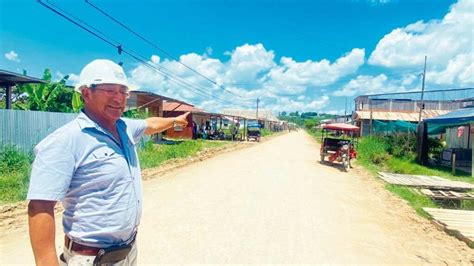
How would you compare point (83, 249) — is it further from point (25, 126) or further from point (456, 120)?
point (456, 120)

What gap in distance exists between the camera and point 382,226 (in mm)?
6562

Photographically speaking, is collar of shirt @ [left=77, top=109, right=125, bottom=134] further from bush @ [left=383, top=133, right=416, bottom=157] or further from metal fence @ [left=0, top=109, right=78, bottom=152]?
bush @ [left=383, top=133, right=416, bottom=157]

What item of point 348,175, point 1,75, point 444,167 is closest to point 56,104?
point 1,75

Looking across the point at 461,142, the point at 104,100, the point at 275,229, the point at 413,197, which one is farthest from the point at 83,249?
the point at 461,142

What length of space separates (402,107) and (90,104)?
A: 180 ft

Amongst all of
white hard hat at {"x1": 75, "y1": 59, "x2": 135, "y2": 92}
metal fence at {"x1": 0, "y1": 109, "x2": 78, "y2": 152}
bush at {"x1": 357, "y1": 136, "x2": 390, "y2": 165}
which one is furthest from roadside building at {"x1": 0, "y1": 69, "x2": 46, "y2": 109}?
bush at {"x1": 357, "y1": 136, "x2": 390, "y2": 165}

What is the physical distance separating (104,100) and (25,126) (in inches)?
462

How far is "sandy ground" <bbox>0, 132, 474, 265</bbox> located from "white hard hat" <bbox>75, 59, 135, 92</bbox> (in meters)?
2.96

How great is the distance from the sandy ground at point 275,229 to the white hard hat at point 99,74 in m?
2.96

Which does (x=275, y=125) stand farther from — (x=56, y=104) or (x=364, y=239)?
(x=364, y=239)

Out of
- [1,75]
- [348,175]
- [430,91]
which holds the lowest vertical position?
[348,175]

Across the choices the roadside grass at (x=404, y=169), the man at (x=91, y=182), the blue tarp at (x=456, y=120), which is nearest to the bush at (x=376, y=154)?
the roadside grass at (x=404, y=169)

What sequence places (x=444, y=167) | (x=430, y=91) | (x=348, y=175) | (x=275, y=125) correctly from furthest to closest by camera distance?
1. (x=275, y=125)
2. (x=430, y=91)
3. (x=444, y=167)
4. (x=348, y=175)

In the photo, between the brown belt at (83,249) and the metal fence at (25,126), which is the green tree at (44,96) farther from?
the brown belt at (83,249)
